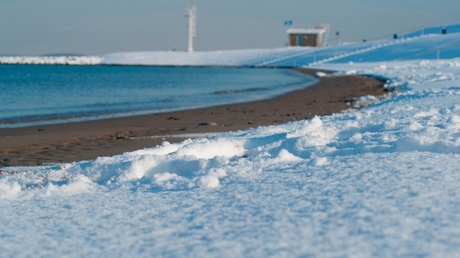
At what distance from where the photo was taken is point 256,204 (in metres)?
2.95

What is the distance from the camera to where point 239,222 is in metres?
2.70

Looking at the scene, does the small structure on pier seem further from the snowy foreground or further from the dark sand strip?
the snowy foreground

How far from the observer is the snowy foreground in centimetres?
240

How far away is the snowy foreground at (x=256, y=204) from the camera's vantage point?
2396 millimetres

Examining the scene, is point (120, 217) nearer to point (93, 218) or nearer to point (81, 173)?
point (93, 218)

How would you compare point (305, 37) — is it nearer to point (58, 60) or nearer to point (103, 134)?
point (58, 60)

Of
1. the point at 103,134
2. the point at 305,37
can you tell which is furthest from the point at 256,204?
the point at 305,37

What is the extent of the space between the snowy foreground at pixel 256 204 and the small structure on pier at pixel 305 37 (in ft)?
253

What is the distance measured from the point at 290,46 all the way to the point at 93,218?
80468 mm

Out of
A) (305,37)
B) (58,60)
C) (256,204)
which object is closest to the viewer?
(256,204)

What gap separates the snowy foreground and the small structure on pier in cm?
7723

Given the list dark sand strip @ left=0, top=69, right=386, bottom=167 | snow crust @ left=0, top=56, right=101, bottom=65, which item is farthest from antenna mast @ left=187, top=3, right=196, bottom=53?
dark sand strip @ left=0, top=69, right=386, bottom=167

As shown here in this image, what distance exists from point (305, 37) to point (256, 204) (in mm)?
79500

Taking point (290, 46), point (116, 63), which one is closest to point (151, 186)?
point (290, 46)
